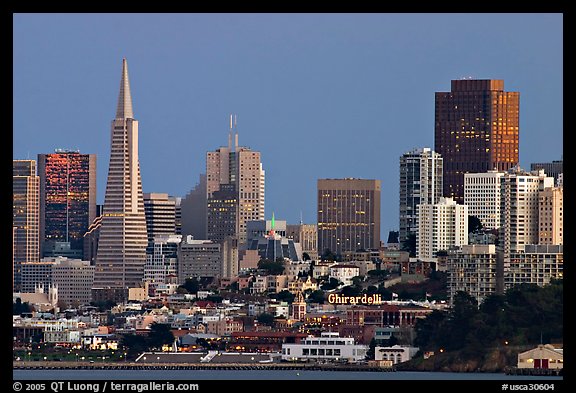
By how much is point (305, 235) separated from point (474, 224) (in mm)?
17522

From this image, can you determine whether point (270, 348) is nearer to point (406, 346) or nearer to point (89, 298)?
point (406, 346)

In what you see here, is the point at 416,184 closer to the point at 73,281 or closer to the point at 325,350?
the point at 73,281

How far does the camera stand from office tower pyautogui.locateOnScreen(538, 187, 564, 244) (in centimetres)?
8506

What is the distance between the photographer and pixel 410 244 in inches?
4060

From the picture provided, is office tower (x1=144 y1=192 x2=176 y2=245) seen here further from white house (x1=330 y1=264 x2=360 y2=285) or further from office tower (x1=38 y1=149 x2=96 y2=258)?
white house (x1=330 y1=264 x2=360 y2=285)

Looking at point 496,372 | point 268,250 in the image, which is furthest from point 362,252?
point 496,372

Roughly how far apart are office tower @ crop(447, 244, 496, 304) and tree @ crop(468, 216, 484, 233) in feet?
68.0

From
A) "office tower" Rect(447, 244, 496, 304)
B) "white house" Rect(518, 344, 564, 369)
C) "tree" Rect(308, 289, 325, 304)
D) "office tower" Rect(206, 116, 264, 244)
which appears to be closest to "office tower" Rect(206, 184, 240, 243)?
"office tower" Rect(206, 116, 264, 244)

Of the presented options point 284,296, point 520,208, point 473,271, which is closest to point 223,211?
point 284,296

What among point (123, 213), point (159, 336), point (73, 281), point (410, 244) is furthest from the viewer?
point (123, 213)

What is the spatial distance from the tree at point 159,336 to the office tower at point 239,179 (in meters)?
41.2

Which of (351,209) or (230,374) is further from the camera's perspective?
(351,209)

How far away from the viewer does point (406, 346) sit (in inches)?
2687
